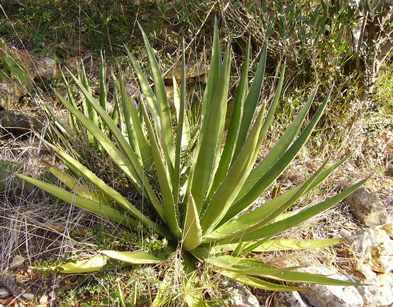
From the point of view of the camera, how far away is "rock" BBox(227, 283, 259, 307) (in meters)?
1.78

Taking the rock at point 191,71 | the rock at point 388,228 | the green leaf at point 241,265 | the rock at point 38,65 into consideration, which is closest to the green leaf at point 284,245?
the green leaf at point 241,265

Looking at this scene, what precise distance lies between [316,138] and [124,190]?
1.76 m

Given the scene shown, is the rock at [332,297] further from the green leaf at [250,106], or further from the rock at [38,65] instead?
the rock at [38,65]

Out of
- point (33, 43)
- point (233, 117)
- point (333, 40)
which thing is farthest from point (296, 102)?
point (33, 43)

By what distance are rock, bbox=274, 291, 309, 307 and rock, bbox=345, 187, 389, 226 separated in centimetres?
101

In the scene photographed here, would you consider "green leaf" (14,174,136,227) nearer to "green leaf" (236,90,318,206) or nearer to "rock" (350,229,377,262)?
"green leaf" (236,90,318,206)

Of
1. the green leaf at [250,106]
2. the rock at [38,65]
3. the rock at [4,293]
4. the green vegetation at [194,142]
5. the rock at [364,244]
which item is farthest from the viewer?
the rock at [38,65]

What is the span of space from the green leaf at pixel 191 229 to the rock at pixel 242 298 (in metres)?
0.32

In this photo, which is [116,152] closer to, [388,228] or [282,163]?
[282,163]

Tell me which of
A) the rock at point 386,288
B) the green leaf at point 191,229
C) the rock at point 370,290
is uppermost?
the green leaf at point 191,229

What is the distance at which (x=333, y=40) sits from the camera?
3.27 m

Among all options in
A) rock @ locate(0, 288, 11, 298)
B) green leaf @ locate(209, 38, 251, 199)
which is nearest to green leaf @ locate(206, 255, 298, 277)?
green leaf @ locate(209, 38, 251, 199)

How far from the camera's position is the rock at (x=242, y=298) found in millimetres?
1782

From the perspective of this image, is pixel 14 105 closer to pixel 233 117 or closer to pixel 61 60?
pixel 61 60
